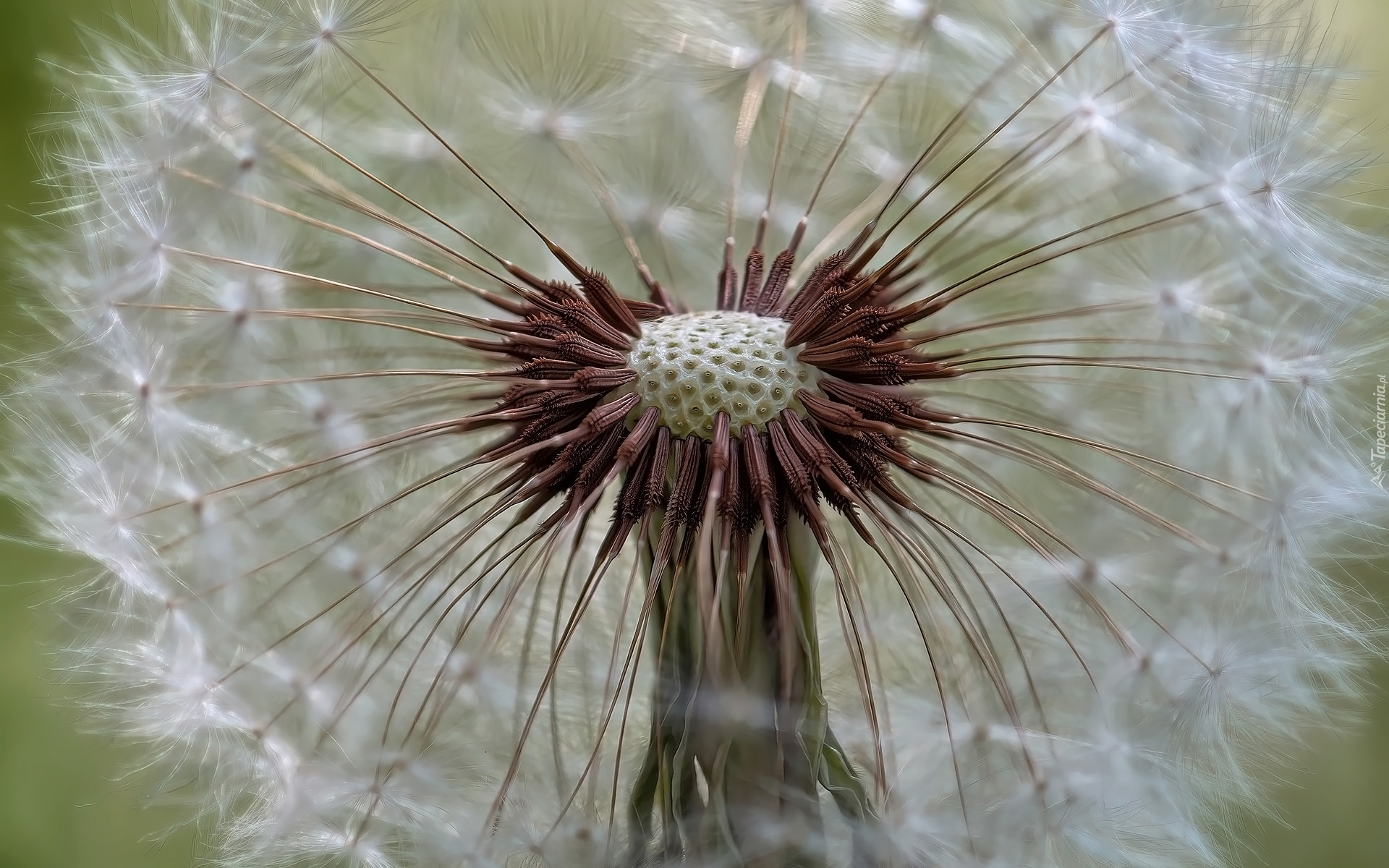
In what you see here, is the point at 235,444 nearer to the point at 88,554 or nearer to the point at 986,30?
the point at 88,554

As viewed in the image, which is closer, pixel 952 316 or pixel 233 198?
pixel 233 198

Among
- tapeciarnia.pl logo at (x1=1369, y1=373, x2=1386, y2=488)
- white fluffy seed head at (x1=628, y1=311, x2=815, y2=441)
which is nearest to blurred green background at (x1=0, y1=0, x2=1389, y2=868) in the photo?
tapeciarnia.pl logo at (x1=1369, y1=373, x2=1386, y2=488)

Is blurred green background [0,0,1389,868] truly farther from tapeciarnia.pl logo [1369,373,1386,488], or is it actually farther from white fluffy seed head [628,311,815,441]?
white fluffy seed head [628,311,815,441]

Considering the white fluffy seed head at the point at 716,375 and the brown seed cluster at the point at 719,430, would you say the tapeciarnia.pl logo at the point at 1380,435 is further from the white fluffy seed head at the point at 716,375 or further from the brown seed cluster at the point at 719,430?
the white fluffy seed head at the point at 716,375

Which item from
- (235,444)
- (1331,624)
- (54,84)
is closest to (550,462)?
(235,444)

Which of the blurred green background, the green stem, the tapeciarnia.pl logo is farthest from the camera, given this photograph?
the blurred green background
